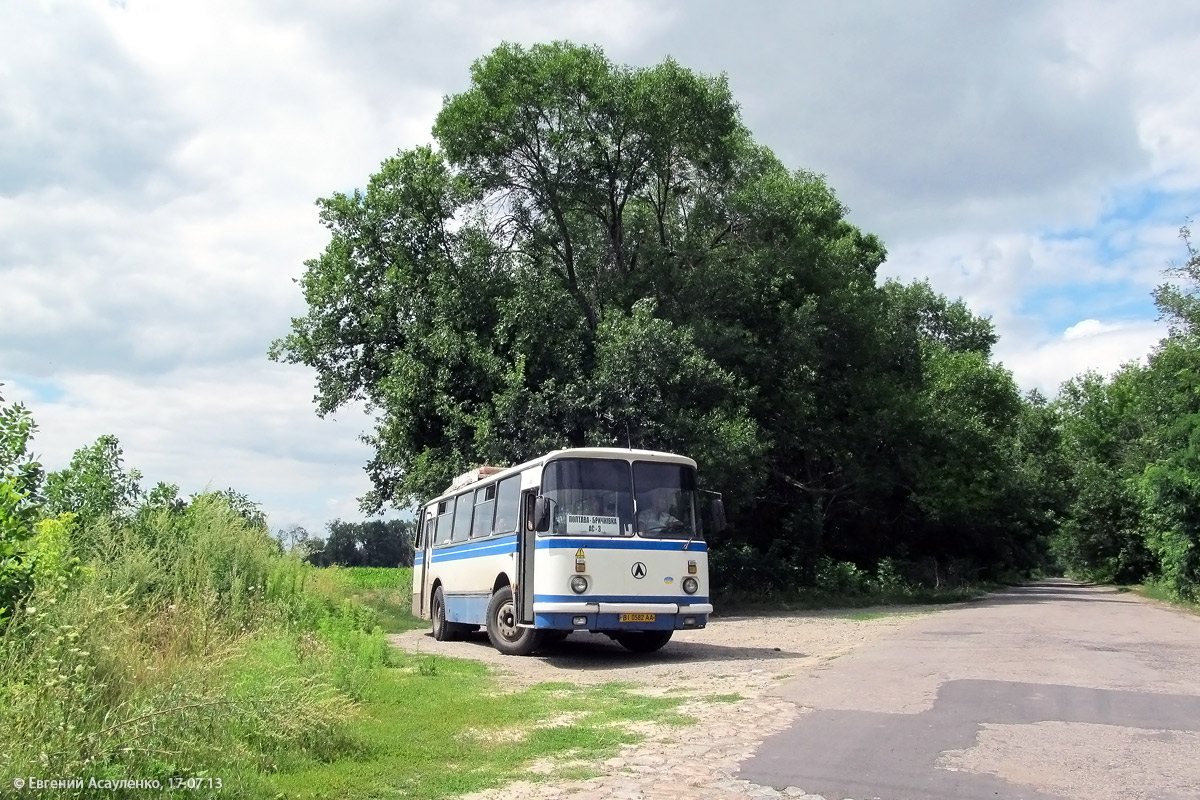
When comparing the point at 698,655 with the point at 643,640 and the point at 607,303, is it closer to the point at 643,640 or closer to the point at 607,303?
the point at 643,640

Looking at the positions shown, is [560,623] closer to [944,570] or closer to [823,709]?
[823,709]

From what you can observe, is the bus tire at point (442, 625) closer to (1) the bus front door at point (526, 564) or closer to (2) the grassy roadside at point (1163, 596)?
(1) the bus front door at point (526, 564)

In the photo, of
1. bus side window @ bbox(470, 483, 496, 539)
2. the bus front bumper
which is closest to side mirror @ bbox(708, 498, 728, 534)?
the bus front bumper

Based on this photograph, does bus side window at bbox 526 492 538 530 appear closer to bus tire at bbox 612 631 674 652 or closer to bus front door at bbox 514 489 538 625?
bus front door at bbox 514 489 538 625

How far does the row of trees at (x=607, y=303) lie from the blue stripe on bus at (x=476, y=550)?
12.3 feet

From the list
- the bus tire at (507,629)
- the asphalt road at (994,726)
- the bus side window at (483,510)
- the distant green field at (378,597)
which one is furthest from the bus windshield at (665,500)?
the distant green field at (378,597)

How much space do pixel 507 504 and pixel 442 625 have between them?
4522mm

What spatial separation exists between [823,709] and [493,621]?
23.7 ft

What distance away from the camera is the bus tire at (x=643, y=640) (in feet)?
50.2

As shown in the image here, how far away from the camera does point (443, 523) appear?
19.7 metres

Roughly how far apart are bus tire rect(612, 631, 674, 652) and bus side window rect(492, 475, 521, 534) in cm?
247

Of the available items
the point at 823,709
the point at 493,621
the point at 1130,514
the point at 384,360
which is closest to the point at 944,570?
the point at 1130,514

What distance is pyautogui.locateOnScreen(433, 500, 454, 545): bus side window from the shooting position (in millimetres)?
19156

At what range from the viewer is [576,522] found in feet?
45.0
